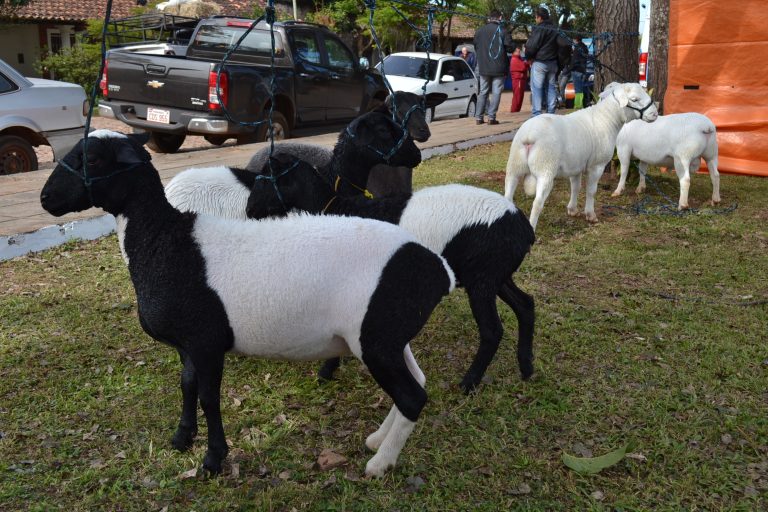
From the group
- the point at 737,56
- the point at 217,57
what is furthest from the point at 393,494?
the point at 217,57

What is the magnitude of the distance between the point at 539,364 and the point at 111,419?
2.62 meters

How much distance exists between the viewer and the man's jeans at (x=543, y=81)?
14258mm

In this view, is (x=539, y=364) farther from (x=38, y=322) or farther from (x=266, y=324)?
(x=38, y=322)

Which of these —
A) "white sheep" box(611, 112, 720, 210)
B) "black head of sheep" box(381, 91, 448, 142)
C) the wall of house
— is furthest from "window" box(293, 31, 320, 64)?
the wall of house

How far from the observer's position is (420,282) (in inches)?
127

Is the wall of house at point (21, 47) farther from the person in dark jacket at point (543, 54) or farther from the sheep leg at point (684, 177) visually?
the sheep leg at point (684, 177)

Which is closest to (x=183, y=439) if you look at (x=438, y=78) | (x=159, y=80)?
(x=159, y=80)

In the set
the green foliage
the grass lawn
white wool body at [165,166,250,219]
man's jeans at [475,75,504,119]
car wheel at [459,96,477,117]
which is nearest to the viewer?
the grass lawn

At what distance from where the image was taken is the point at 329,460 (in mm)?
3564

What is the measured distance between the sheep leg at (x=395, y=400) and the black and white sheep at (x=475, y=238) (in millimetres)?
974

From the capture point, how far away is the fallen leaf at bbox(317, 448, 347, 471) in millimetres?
3537

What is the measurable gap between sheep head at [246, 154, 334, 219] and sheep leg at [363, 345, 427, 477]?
63.7 inches

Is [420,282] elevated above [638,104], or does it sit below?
below

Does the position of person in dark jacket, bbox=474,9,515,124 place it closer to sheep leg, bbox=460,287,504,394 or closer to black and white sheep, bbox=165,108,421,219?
black and white sheep, bbox=165,108,421,219
